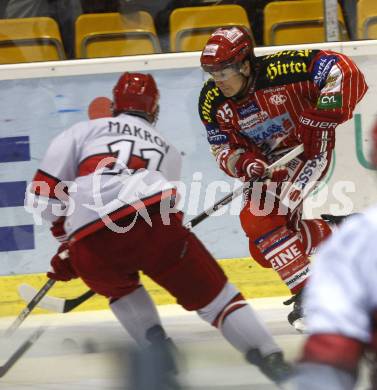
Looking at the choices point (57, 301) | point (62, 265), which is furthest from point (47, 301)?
point (62, 265)

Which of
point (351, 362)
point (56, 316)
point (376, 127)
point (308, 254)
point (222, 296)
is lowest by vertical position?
point (56, 316)

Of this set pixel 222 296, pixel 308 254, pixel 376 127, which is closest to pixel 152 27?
pixel 308 254

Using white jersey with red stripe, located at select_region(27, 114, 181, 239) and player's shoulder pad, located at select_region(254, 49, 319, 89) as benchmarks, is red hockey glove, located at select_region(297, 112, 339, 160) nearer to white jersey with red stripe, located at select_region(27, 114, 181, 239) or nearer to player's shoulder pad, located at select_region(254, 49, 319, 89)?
player's shoulder pad, located at select_region(254, 49, 319, 89)

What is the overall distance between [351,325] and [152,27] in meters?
3.55

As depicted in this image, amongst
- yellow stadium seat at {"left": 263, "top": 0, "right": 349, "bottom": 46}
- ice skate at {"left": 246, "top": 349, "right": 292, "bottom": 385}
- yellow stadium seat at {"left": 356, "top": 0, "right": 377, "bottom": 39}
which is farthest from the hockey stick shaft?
yellow stadium seat at {"left": 356, "top": 0, "right": 377, "bottom": 39}

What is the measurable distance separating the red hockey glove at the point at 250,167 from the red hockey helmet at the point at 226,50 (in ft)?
1.18

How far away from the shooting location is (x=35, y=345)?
405cm

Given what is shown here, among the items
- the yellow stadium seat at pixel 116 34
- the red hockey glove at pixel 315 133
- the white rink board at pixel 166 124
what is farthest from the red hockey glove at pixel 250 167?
the yellow stadium seat at pixel 116 34

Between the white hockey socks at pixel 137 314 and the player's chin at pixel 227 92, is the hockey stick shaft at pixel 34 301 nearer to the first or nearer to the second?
the white hockey socks at pixel 137 314

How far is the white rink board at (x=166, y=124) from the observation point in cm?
468

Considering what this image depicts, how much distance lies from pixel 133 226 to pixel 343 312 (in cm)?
161

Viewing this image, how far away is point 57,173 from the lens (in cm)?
303

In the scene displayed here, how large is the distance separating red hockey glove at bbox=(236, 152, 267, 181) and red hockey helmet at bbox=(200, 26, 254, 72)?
360mm

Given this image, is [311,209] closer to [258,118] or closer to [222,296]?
[258,118]
